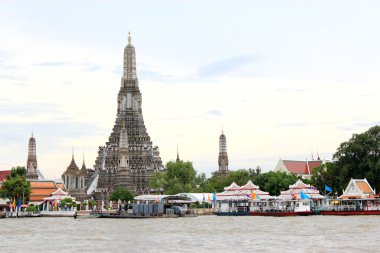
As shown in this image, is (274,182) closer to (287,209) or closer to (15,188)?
(287,209)

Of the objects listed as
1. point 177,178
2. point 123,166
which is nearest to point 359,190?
point 177,178

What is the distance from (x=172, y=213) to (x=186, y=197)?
8686 mm

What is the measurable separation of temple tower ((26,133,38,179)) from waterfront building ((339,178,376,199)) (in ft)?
240

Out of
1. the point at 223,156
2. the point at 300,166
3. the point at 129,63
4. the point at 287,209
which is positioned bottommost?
the point at 287,209

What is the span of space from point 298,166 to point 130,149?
3555cm

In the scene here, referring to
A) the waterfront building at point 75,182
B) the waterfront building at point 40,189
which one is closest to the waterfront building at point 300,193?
the waterfront building at point 40,189

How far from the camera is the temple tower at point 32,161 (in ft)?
488

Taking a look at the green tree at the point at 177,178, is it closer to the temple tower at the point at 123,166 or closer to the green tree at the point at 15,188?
the temple tower at the point at 123,166

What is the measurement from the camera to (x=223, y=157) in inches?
6314

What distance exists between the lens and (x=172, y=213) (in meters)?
95.4

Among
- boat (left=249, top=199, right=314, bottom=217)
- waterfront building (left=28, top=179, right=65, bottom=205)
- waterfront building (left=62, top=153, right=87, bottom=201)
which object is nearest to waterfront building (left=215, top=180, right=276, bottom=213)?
boat (left=249, top=199, right=314, bottom=217)

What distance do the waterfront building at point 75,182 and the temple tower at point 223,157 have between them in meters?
28.0

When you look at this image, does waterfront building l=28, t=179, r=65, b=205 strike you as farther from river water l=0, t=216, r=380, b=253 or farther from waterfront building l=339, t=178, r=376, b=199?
river water l=0, t=216, r=380, b=253

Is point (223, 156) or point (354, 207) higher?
point (223, 156)
